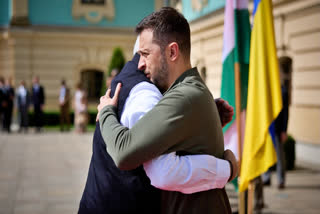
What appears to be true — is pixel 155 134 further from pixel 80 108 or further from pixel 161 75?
pixel 80 108

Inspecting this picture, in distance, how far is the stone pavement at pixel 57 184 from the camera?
239 inches

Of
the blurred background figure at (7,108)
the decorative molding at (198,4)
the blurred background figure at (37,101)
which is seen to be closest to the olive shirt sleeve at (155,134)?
the decorative molding at (198,4)

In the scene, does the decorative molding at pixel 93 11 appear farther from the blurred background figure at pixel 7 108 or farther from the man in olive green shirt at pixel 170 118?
the man in olive green shirt at pixel 170 118

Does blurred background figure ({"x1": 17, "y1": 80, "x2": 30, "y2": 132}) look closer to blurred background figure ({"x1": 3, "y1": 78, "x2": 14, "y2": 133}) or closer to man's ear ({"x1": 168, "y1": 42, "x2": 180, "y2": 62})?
blurred background figure ({"x1": 3, "y1": 78, "x2": 14, "y2": 133})

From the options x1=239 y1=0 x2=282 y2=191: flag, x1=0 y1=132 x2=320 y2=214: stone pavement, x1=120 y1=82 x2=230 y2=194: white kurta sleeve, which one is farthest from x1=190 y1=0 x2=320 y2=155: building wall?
x1=120 y1=82 x2=230 y2=194: white kurta sleeve

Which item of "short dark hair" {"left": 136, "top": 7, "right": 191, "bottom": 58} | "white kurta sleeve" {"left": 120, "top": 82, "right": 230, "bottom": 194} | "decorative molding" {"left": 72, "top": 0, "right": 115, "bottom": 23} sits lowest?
"white kurta sleeve" {"left": 120, "top": 82, "right": 230, "bottom": 194}

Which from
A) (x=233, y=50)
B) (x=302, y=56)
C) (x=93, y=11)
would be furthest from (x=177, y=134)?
(x=93, y=11)

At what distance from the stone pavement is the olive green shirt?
426 cm

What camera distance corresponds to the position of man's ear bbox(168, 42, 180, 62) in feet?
6.16

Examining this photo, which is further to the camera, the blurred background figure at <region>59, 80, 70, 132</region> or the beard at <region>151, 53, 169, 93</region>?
the blurred background figure at <region>59, 80, 70, 132</region>

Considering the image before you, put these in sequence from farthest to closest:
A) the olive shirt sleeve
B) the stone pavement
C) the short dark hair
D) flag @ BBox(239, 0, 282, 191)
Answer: the stone pavement
flag @ BBox(239, 0, 282, 191)
the short dark hair
the olive shirt sleeve

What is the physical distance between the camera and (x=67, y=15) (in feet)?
78.6

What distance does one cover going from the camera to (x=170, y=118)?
67.5 inches

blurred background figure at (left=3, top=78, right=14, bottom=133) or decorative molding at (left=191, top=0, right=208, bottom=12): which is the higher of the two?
decorative molding at (left=191, top=0, right=208, bottom=12)
